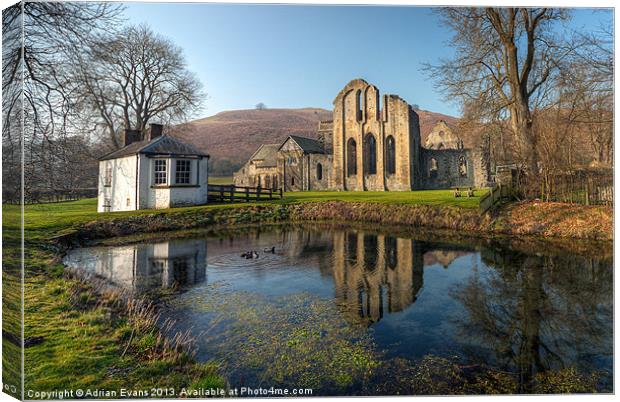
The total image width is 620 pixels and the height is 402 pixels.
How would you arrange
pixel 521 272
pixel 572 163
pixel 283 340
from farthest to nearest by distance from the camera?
pixel 572 163, pixel 521 272, pixel 283 340

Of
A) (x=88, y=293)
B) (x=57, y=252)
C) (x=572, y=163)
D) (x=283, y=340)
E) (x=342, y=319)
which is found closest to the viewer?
(x=283, y=340)

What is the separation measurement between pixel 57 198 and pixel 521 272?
33.0 ft

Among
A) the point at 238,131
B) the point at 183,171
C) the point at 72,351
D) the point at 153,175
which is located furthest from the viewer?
the point at 238,131

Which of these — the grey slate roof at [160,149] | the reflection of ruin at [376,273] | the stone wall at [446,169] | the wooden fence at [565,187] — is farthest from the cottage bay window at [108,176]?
the stone wall at [446,169]

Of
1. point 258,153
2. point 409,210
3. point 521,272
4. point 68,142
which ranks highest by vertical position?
point 258,153

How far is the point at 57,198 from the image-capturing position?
5789 mm

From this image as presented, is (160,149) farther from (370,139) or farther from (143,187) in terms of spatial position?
(370,139)

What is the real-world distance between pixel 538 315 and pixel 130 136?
71.7 ft

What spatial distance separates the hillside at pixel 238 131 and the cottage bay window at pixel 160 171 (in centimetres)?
294

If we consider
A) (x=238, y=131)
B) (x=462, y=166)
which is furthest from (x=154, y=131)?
(x=462, y=166)

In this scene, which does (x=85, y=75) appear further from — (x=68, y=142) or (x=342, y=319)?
(x=342, y=319)

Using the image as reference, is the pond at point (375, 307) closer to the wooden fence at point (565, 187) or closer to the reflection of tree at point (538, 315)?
the reflection of tree at point (538, 315)

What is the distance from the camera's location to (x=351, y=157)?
1435 inches

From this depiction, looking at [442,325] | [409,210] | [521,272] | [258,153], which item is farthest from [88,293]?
[258,153]
